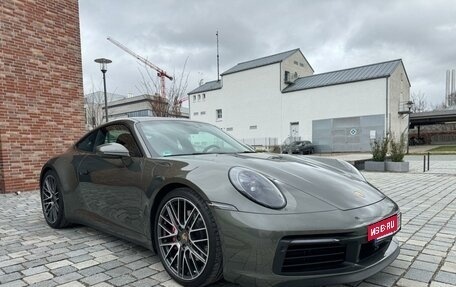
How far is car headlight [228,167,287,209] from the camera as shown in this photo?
77.5 inches

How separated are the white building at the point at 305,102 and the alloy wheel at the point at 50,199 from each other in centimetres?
2730

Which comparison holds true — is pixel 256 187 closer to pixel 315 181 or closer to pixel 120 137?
pixel 315 181

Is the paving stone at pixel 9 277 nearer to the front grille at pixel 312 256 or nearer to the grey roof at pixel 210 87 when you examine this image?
the front grille at pixel 312 256

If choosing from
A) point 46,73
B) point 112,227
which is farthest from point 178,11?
point 112,227

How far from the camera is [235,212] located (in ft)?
6.42

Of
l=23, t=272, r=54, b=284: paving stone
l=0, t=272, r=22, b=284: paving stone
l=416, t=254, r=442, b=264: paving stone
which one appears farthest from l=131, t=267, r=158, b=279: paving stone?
l=416, t=254, r=442, b=264: paving stone

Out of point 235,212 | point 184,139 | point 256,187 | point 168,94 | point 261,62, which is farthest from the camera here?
point 261,62

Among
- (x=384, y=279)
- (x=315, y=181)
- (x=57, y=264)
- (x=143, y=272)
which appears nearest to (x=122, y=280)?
(x=143, y=272)

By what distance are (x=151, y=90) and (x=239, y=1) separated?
579cm

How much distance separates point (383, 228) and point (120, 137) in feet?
7.91

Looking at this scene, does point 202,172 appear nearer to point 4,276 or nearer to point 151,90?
point 4,276

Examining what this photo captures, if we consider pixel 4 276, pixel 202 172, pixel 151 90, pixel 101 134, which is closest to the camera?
pixel 202 172

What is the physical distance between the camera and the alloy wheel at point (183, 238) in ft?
7.13

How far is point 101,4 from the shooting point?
388 inches
